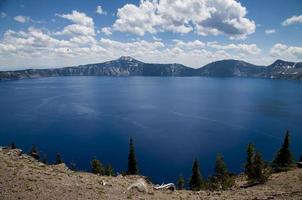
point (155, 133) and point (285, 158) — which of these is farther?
point (155, 133)

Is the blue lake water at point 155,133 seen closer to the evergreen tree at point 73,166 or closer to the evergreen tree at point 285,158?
the evergreen tree at point 73,166

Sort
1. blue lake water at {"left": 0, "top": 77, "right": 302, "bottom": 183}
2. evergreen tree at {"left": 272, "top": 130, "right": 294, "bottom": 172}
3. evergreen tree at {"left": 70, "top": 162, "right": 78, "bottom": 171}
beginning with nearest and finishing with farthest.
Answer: evergreen tree at {"left": 272, "top": 130, "right": 294, "bottom": 172} → evergreen tree at {"left": 70, "top": 162, "right": 78, "bottom": 171} → blue lake water at {"left": 0, "top": 77, "right": 302, "bottom": 183}

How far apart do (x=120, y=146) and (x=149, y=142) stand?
39.5ft

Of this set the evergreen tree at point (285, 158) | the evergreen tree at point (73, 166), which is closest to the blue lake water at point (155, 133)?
the evergreen tree at point (73, 166)

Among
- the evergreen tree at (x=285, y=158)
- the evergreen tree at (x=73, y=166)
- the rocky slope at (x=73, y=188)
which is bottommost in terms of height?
the evergreen tree at (x=73, y=166)

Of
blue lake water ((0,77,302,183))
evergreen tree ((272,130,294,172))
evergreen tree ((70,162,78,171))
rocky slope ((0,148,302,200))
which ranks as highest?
rocky slope ((0,148,302,200))

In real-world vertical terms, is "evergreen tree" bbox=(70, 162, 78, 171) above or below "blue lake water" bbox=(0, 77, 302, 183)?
below

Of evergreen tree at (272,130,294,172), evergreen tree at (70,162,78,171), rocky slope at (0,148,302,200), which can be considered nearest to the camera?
rocky slope at (0,148,302,200)

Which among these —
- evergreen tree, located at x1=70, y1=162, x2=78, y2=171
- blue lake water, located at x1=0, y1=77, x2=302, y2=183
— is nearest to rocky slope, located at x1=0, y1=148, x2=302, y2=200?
evergreen tree, located at x1=70, y1=162, x2=78, y2=171

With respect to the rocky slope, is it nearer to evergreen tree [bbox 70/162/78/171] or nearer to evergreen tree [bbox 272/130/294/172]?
evergreen tree [bbox 272/130/294/172]

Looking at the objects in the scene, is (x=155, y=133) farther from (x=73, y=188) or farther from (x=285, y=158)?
(x=73, y=188)

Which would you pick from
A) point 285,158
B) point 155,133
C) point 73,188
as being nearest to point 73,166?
point 155,133

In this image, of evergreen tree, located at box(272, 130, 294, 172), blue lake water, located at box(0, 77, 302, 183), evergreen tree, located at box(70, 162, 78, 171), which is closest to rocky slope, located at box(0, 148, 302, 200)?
evergreen tree, located at box(272, 130, 294, 172)

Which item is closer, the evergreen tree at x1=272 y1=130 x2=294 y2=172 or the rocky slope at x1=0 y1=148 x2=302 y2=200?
the rocky slope at x1=0 y1=148 x2=302 y2=200
